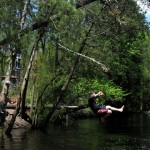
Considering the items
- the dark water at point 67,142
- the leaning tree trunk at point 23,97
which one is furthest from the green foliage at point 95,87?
the dark water at point 67,142

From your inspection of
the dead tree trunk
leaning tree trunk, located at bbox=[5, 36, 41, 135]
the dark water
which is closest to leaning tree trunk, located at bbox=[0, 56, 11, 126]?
the dead tree trunk

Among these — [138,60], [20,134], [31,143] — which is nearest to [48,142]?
[31,143]

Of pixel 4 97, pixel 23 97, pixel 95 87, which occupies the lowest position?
pixel 4 97

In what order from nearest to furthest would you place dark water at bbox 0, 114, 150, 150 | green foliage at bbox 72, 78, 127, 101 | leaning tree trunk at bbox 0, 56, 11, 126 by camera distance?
leaning tree trunk at bbox 0, 56, 11, 126 → dark water at bbox 0, 114, 150, 150 → green foliage at bbox 72, 78, 127, 101

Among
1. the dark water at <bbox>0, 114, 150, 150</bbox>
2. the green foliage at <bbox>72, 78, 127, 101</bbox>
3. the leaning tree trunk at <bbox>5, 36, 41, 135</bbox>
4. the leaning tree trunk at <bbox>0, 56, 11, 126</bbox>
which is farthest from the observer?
the green foliage at <bbox>72, 78, 127, 101</bbox>

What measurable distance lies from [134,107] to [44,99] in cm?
4042

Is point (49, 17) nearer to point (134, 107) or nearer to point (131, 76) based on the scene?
point (131, 76)

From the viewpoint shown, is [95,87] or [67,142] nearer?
[67,142]

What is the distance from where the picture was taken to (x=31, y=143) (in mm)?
24047

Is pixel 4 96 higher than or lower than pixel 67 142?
higher

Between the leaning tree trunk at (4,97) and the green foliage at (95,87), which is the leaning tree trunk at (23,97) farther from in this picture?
the green foliage at (95,87)

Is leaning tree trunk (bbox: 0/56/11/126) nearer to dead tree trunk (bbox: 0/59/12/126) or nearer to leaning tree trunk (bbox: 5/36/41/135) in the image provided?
dead tree trunk (bbox: 0/59/12/126)

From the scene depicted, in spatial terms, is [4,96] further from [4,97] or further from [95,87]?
[95,87]

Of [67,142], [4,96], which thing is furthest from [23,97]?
[4,96]
